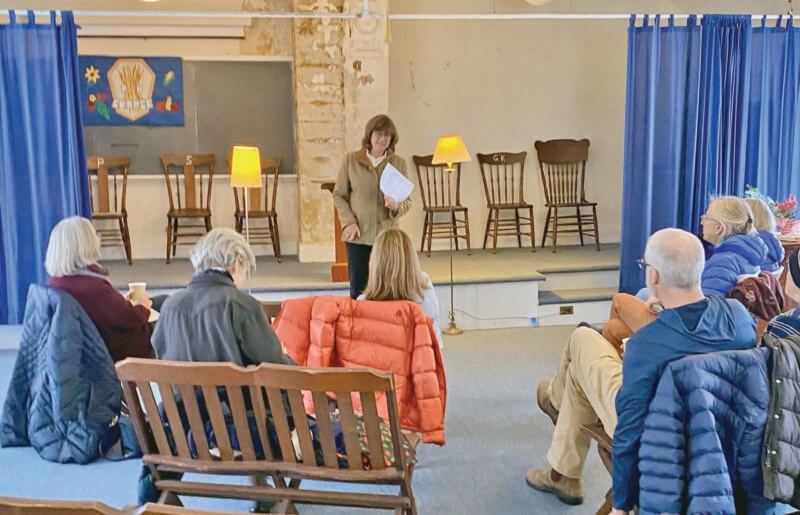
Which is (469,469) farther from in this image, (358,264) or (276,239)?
(276,239)

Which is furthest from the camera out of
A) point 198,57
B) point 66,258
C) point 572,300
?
point 198,57

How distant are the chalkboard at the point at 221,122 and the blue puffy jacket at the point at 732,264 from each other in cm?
453

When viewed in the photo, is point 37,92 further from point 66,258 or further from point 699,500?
point 699,500

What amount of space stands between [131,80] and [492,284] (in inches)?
145

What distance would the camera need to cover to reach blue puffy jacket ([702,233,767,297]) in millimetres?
3447

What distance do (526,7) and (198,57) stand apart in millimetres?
3094

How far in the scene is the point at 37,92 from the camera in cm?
467

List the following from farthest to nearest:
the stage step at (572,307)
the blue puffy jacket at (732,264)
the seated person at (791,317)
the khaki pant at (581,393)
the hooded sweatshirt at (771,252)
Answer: the stage step at (572,307), the hooded sweatshirt at (771,252), the blue puffy jacket at (732,264), the khaki pant at (581,393), the seated person at (791,317)

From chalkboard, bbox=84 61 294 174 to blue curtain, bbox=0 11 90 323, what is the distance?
224 cm

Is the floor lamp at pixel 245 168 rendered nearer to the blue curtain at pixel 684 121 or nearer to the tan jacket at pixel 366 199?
the tan jacket at pixel 366 199

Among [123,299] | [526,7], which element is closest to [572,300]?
[526,7]

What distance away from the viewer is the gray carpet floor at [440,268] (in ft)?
19.0

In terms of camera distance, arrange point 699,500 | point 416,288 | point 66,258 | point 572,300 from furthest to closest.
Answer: point 572,300 → point 66,258 → point 416,288 → point 699,500

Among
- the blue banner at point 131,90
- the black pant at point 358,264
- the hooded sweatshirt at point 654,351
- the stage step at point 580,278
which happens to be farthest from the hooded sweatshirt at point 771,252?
the blue banner at point 131,90
